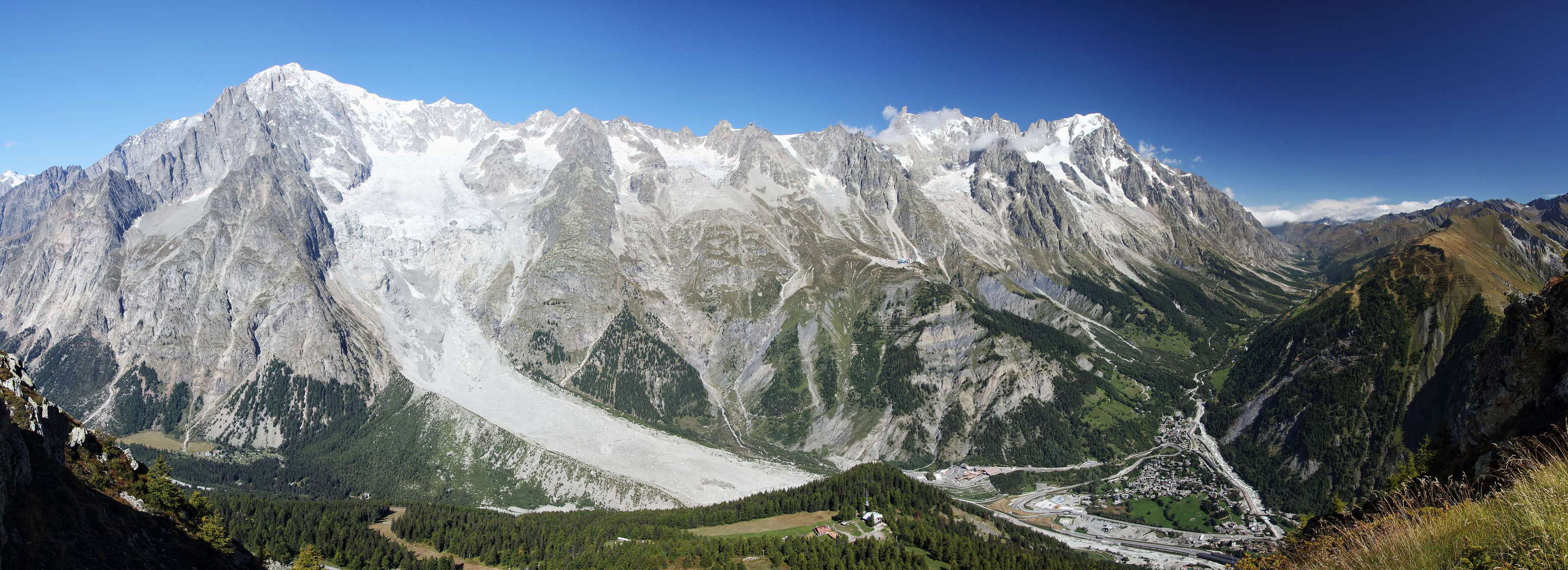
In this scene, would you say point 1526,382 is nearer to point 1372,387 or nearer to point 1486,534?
point 1486,534

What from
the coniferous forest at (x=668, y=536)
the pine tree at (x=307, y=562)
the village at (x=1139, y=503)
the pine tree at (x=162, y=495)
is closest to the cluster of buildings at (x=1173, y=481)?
the village at (x=1139, y=503)

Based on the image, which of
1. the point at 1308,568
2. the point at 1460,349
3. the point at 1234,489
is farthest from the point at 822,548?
the point at 1460,349

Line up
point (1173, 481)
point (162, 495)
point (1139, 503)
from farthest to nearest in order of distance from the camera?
1. point (1173, 481)
2. point (1139, 503)
3. point (162, 495)

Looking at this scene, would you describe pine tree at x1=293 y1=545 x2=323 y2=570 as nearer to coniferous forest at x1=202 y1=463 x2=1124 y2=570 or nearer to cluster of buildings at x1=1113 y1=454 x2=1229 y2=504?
coniferous forest at x1=202 y1=463 x2=1124 y2=570

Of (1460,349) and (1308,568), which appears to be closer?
(1308,568)

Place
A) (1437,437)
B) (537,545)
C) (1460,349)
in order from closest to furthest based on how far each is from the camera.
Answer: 1. (1437,437)
2. (537,545)
3. (1460,349)

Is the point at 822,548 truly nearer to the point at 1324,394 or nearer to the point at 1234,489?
the point at 1234,489

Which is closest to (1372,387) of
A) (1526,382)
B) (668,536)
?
(1526,382)
